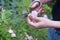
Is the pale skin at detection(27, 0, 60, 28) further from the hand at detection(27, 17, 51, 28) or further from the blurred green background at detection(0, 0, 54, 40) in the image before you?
the blurred green background at detection(0, 0, 54, 40)

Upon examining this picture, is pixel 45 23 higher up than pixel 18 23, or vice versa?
pixel 45 23

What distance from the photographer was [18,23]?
11.6 feet

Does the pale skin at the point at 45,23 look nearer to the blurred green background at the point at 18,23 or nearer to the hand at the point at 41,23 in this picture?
the hand at the point at 41,23

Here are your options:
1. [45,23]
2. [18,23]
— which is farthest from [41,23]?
[18,23]

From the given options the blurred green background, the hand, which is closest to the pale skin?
the hand

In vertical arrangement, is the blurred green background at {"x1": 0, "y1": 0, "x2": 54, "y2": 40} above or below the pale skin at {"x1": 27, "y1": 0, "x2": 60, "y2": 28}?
below

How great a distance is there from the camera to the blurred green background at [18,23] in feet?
10.7

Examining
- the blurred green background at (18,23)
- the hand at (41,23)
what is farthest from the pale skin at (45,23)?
the blurred green background at (18,23)

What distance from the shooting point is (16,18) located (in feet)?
11.9

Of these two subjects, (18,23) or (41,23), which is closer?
(41,23)

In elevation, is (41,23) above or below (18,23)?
above

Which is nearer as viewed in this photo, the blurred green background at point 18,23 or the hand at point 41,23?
the hand at point 41,23

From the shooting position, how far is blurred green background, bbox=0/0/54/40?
129 inches

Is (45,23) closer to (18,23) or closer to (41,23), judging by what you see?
(41,23)
